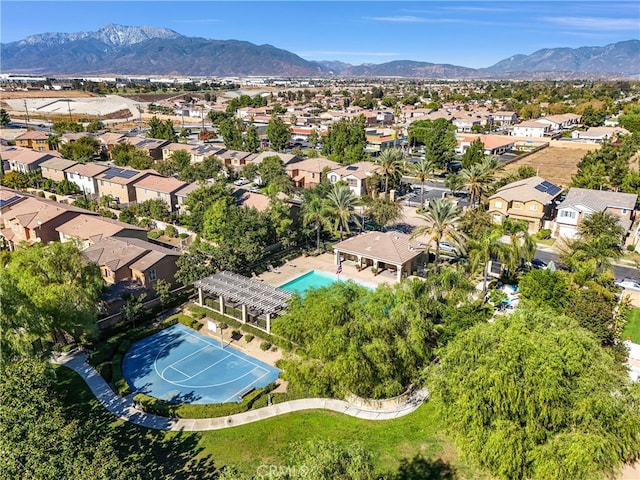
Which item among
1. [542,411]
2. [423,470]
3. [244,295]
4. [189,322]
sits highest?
[542,411]

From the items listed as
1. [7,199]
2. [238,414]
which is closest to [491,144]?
[7,199]

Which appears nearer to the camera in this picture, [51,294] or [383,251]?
[51,294]

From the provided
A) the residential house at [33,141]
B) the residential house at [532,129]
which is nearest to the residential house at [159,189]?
the residential house at [33,141]

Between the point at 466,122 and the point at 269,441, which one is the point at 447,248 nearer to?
the point at 269,441

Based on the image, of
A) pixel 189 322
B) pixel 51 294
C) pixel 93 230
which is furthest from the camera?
pixel 93 230

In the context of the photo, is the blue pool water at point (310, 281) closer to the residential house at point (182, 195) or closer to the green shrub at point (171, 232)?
the green shrub at point (171, 232)
